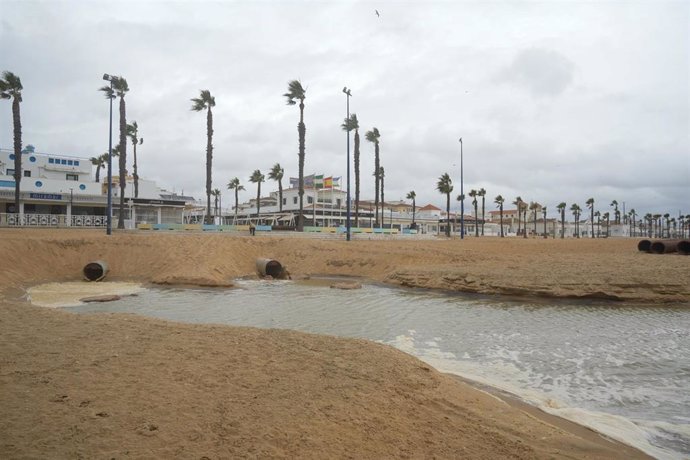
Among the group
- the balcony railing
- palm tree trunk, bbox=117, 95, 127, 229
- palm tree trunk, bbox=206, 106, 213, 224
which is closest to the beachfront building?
the balcony railing

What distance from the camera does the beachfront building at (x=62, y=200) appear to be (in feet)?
154

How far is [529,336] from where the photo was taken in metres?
12.0

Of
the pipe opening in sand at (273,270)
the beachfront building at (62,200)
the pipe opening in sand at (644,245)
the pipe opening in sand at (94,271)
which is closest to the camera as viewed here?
the pipe opening in sand at (94,271)

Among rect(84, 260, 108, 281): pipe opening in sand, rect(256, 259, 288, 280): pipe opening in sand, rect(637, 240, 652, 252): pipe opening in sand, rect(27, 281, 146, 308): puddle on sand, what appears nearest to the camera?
rect(27, 281, 146, 308): puddle on sand

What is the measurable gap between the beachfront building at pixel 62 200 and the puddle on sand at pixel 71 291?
2338cm

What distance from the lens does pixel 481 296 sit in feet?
65.3

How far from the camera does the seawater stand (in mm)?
6848

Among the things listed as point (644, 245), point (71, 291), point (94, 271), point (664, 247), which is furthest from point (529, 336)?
point (644, 245)

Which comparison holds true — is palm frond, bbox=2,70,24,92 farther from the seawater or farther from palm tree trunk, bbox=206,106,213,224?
the seawater

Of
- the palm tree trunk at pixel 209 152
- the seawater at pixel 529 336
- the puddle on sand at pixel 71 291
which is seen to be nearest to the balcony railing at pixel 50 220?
the palm tree trunk at pixel 209 152

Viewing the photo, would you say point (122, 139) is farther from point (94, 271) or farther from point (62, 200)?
point (94, 271)

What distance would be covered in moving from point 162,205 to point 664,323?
53.7m

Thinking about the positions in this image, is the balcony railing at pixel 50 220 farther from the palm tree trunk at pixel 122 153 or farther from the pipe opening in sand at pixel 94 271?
the pipe opening in sand at pixel 94 271

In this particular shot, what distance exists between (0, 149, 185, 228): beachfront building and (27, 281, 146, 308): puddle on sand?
23.4 m
